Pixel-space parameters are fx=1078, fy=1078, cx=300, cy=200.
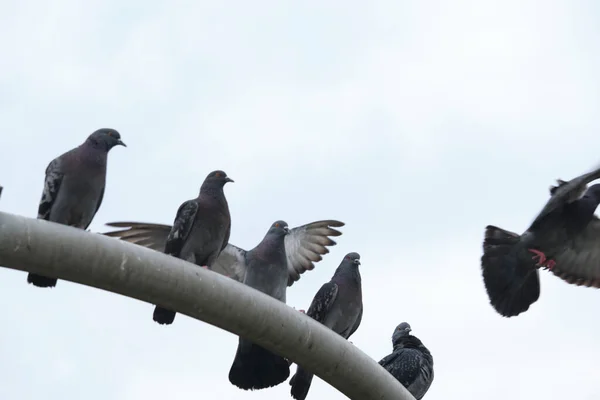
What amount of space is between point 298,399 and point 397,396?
2.76 metres

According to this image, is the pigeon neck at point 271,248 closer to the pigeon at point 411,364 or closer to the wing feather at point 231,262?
the wing feather at point 231,262

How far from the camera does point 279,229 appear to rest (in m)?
12.7

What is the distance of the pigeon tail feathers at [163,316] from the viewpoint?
1038 cm

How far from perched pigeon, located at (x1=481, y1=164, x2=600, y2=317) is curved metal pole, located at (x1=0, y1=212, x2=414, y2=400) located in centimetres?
407

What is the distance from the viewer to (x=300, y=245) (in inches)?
Answer: 537

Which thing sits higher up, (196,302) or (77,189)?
(77,189)

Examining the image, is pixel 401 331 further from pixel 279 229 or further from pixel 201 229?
pixel 201 229

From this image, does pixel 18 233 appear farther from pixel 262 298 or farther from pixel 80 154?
pixel 80 154

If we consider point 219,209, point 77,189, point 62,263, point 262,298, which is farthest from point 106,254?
point 219,209

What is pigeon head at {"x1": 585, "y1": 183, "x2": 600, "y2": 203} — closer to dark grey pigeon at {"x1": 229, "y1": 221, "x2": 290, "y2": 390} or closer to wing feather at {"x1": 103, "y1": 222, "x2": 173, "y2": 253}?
dark grey pigeon at {"x1": 229, "y1": 221, "x2": 290, "y2": 390}

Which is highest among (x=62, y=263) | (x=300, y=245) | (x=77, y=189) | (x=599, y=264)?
(x=599, y=264)

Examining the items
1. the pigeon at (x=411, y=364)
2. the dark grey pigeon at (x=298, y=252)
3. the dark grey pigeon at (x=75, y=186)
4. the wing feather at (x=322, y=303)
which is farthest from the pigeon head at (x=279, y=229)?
the dark grey pigeon at (x=75, y=186)

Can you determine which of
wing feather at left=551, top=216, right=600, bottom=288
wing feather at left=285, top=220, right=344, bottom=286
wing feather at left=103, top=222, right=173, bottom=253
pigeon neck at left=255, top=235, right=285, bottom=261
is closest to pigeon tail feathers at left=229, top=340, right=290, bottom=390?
pigeon neck at left=255, top=235, right=285, bottom=261

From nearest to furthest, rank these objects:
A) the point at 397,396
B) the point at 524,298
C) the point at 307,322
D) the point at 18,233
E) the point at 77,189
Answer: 1. the point at 18,233
2. the point at 307,322
3. the point at 397,396
4. the point at 77,189
5. the point at 524,298
